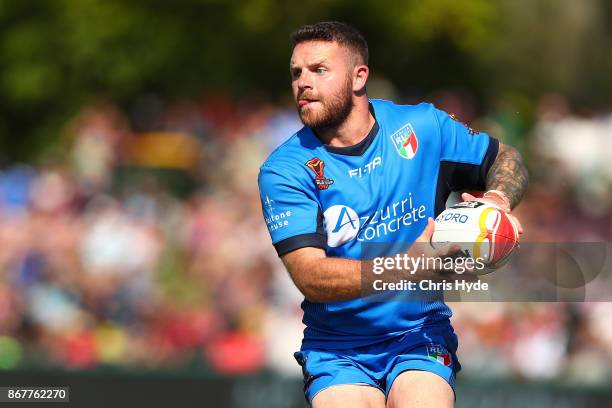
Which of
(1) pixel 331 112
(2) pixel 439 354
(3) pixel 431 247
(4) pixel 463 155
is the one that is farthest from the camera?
(4) pixel 463 155

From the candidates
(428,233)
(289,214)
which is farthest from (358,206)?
(428,233)

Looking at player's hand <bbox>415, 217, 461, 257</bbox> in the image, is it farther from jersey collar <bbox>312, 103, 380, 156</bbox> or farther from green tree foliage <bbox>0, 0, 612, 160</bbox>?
green tree foliage <bbox>0, 0, 612, 160</bbox>

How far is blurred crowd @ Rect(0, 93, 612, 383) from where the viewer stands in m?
11.8

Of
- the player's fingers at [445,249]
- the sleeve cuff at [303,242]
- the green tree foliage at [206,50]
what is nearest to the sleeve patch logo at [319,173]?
the sleeve cuff at [303,242]

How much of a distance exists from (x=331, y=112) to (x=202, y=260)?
763 centimetres

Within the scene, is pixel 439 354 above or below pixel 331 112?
below

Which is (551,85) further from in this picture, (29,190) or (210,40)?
(29,190)

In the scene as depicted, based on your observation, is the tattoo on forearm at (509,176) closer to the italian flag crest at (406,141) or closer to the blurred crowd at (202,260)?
the italian flag crest at (406,141)

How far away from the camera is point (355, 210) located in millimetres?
6602

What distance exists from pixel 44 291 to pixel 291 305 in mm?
3201

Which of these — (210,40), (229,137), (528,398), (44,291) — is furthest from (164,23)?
(528,398)

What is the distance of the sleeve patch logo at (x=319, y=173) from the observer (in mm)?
6617

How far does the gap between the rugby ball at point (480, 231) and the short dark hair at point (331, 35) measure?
3.97ft

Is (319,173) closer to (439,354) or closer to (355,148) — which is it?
(355,148)
